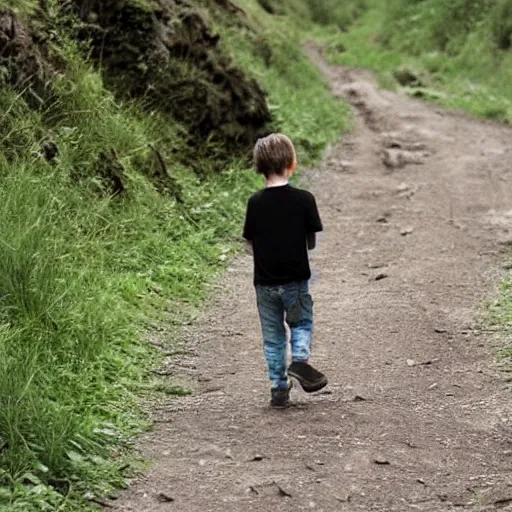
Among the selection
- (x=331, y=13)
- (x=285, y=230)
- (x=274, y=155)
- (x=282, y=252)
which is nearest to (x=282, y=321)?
(x=282, y=252)

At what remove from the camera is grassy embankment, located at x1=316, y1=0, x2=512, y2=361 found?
2005 centimetres

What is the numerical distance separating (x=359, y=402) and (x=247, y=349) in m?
1.31

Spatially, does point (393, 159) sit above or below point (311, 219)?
below

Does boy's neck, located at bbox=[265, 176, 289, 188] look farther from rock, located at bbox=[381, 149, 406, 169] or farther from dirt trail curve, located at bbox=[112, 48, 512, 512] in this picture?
rock, located at bbox=[381, 149, 406, 169]

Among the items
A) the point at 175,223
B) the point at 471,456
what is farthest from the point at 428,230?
the point at 471,456

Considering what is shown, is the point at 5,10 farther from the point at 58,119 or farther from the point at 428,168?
the point at 428,168

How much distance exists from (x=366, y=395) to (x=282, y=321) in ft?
2.22

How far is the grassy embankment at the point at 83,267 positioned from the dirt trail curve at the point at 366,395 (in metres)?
0.30

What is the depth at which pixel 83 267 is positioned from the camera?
6621 millimetres

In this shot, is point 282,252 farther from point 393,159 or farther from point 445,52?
point 445,52

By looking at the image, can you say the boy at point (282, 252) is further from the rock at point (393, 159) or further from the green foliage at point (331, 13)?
the green foliage at point (331, 13)

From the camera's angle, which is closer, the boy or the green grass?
the boy

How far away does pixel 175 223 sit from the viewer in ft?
29.3

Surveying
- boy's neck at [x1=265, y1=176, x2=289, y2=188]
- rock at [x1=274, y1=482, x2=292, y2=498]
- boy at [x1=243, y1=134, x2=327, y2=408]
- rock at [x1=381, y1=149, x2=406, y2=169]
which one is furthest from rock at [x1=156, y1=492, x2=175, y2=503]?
rock at [x1=381, y1=149, x2=406, y2=169]
